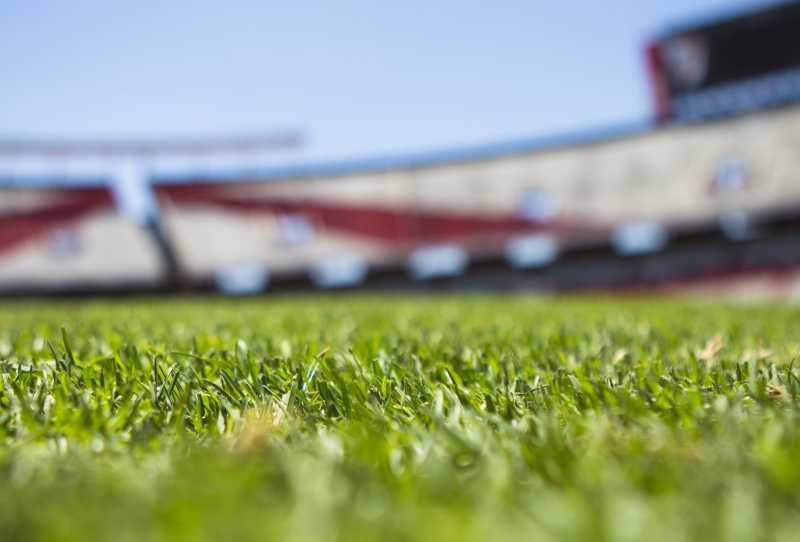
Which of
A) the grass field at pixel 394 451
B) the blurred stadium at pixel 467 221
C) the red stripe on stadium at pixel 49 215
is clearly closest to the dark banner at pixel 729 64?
the blurred stadium at pixel 467 221

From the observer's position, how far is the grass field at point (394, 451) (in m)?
0.48

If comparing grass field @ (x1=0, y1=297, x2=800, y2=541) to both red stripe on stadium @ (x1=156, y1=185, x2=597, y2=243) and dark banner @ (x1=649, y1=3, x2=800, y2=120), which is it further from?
dark banner @ (x1=649, y1=3, x2=800, y2=120)

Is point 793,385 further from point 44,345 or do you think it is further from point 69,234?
point 69,234

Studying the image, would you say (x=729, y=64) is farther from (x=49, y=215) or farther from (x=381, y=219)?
(x=49, y=215)

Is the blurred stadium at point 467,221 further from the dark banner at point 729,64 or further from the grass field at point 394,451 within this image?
the grass field at point 394,451

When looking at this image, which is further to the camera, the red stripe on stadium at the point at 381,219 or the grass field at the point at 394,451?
the red stripe on stadium at the point at 381,219

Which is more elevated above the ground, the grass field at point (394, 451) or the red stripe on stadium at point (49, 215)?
the red stripe on stadium at point (49, 215)

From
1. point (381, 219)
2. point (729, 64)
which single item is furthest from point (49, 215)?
point (729, 64)

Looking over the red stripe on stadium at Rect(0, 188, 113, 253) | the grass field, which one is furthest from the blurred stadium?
the grass field

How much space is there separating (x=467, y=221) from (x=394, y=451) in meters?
24.9

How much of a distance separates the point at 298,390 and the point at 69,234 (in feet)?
90.4

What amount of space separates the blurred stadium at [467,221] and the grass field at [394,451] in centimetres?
2291

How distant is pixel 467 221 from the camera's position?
25375 mm

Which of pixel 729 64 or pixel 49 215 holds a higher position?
→ pixel 729 64
